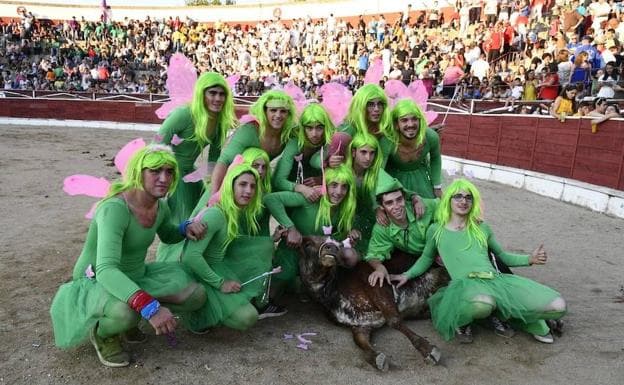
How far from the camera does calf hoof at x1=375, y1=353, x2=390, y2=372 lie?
275 cm

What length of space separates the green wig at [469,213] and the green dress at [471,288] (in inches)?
1.2

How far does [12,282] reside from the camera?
3.81 metres

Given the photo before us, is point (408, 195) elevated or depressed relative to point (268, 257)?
elevated

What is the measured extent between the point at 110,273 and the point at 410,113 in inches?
86.3

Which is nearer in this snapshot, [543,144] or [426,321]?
[426,321]

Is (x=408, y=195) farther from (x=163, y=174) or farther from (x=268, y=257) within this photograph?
(x=163, y=174)

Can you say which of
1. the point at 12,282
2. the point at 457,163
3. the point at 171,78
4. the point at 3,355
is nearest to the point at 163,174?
the point at 3,355

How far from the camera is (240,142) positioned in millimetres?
3566

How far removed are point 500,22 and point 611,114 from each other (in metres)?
7.48

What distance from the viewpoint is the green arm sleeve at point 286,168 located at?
11.9ft

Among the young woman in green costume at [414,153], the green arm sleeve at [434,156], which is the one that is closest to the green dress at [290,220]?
the young woman in green costume at [414,153]

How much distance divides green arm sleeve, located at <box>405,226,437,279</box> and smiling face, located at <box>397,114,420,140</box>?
2.43 feet

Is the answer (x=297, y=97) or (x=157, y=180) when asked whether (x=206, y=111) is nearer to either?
(x=297, y=97)

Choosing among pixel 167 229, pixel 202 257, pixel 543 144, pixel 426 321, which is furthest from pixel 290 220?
pixel 543 144
